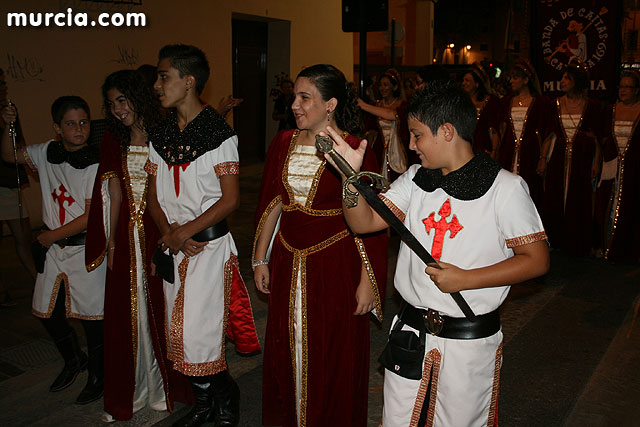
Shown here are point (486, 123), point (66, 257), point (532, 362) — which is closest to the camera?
point (66, 257)

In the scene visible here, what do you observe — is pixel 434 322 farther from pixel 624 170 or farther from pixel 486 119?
pixel 486 119

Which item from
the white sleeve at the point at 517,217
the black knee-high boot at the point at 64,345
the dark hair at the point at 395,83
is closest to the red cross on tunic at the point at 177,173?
the black knee-high boot at the point at 64,345

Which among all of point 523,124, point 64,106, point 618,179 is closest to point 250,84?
point 523,124

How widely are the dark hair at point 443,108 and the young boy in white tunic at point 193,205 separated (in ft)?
4.18

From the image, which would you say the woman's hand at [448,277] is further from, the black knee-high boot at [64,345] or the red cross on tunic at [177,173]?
the black knee-high boot at [64,345]

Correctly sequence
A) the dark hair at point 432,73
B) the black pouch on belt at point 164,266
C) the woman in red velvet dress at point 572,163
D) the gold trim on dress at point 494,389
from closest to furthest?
the gold trim on dress at point 494,389, the black pouch on belt at point 164,266, the woman in red velvet dress at point 572,163, the dark hair at point 432,73

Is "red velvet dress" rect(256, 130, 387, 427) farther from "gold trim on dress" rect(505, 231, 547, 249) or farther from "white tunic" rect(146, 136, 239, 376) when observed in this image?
"gold trim on dress" rect(505, 231, 547, 249)

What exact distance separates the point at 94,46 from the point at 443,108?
8.64 m

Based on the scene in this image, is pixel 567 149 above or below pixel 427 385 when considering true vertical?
above

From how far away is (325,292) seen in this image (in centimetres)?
318

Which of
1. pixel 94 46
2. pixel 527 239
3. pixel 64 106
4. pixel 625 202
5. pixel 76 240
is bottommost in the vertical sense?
pixel 625 202

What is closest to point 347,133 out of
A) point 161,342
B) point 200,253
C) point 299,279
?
point 299,279

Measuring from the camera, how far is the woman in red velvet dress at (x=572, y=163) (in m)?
7.29

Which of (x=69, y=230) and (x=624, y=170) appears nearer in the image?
(x=69, y=230)
